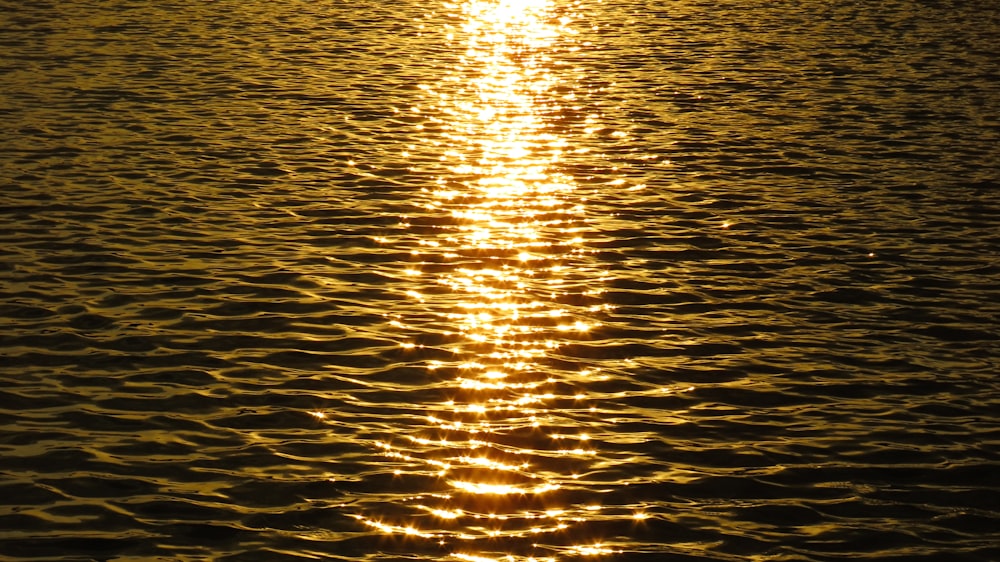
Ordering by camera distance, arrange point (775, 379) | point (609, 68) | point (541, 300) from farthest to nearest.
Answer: point (609, 68) < point (541, 300) < point (775, 379)

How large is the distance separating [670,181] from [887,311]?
10446 millimetres

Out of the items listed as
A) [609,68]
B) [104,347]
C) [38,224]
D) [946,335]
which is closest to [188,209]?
[38,224]

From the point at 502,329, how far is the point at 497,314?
841 mm

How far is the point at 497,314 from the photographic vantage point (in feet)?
82.7

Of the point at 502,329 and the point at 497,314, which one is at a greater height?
the point at 502,329

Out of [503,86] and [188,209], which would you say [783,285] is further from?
[503,86]

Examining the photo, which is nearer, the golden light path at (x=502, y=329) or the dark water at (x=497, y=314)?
the golden light path at (x=502, y=329)

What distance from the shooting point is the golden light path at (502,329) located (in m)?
17.4

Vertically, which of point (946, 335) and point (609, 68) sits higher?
point (946, 335)

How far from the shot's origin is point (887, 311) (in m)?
25.1

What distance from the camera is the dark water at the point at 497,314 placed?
57.7 ft

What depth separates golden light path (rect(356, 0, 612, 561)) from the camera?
17.4 metres

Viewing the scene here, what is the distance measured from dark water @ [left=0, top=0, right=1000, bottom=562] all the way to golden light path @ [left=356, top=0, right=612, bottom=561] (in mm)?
84

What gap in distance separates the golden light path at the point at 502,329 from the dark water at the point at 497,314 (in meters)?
0.08
